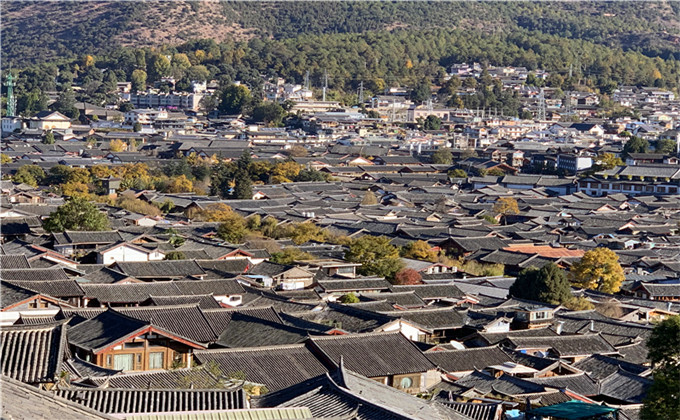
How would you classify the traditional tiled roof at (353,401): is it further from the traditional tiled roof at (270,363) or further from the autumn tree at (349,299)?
the autumn tree at (349,299)

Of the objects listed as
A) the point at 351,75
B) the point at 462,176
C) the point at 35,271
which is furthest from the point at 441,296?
the point at 351,75

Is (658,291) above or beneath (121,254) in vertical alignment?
beneath

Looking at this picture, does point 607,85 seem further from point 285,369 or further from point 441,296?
point 285,369

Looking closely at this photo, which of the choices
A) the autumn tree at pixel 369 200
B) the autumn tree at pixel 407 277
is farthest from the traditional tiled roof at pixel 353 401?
the autumn tree at pixel 369 200

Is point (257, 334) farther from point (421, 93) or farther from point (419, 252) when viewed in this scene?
point (421, 93)

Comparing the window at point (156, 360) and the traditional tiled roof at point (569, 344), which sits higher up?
the window at point (156, 360)

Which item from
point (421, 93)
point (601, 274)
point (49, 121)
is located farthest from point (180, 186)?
point (421, 93)

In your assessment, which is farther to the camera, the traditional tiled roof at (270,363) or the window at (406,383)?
the window at (406,383)
